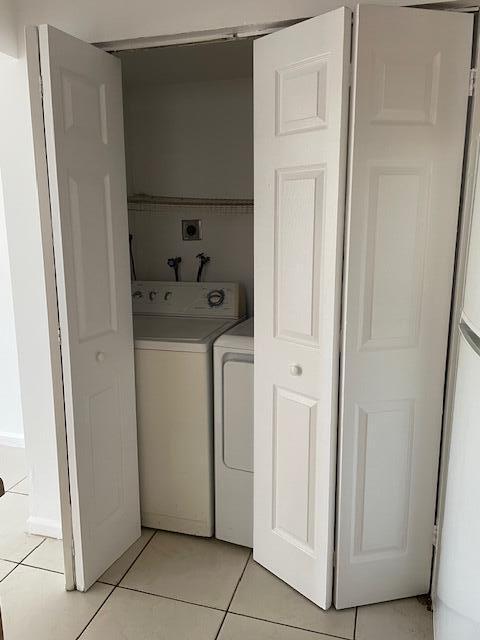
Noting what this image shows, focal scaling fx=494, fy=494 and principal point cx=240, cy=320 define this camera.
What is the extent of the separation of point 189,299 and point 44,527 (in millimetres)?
1347

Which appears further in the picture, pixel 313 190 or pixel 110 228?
pixel 110 228

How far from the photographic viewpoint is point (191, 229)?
290 cm

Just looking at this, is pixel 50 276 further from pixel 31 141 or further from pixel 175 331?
pixel 175 331

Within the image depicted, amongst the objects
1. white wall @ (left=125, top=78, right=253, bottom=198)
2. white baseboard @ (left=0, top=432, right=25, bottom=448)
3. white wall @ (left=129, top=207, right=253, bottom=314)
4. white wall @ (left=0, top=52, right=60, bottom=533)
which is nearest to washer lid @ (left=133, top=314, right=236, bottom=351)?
white wall @ (left=129, top=207, right=253, bottom=314)

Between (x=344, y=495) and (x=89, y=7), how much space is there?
2.08 m

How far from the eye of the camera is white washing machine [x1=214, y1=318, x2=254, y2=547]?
2135 mm

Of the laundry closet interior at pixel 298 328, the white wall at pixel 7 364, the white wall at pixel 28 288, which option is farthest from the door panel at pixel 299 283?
the white wall at pixel 7 364

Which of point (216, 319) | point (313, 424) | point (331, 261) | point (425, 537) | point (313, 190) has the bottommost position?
point (425, 537)

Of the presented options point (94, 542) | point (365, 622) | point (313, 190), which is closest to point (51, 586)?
point (94, 542)

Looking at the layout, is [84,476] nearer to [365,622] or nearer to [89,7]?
[365,622]

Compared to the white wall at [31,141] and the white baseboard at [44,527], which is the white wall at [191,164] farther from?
the white baseboard at [44,527]

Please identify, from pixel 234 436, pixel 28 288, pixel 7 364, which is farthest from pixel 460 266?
pixel 7 364

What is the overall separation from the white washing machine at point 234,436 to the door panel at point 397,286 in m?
0.50

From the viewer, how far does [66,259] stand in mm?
1748
